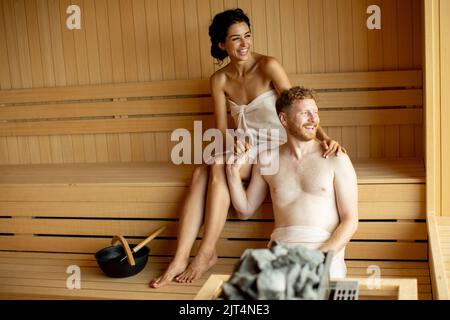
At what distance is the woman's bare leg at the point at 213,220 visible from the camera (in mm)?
2762

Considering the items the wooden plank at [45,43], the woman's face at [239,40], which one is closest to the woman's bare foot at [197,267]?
the woman's face at [239,40]

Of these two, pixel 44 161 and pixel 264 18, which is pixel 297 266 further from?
pixel 44 161

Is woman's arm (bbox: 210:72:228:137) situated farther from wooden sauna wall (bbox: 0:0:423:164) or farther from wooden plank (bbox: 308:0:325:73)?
wooden plank (bbox: 308:0:325:73)

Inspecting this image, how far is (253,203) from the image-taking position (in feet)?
9.21

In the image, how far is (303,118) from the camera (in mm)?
2385

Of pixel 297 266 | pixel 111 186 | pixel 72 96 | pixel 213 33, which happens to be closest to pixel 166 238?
pixel 111 186

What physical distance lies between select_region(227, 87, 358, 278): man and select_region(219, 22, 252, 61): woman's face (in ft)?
1.99

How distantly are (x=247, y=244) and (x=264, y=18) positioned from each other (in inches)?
52.6

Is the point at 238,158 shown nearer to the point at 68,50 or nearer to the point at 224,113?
the point at 224,113

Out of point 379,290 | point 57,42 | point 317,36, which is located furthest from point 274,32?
point 379,290

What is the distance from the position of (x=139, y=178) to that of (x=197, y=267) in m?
0.68

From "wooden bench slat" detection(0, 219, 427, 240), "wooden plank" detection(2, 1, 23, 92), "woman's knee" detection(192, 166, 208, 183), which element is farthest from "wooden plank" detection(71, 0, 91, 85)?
"woman's knee" detection(192, 166, 208, 183)

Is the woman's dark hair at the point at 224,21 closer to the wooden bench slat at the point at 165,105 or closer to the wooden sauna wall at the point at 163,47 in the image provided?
the wooden sauna wall at the point at 163,47
